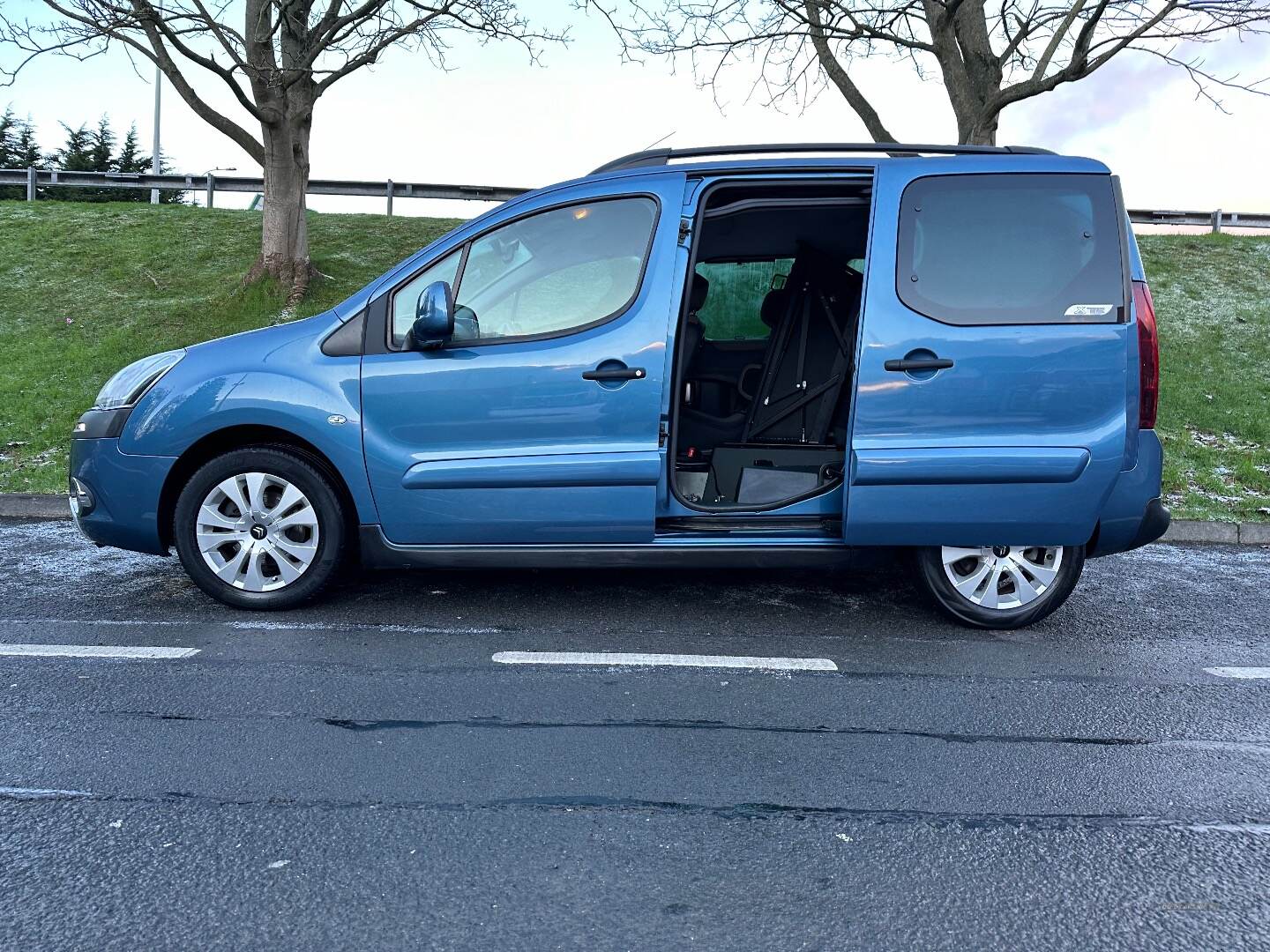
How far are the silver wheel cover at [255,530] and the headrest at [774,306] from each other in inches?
108

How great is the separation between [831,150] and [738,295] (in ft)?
6.57

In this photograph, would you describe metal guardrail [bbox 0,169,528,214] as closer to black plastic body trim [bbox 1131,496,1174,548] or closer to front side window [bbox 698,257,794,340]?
front side window [bbox 698,257,794,340]

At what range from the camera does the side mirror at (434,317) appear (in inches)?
169

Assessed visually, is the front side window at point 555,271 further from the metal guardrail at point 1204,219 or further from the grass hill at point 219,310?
the metal guardrail at point 1204,219

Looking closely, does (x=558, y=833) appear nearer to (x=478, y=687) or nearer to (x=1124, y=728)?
(x=478, y=687)

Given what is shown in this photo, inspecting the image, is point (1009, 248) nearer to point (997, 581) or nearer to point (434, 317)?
point (997, 581)

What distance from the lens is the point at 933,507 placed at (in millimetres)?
4328

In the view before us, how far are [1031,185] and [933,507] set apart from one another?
1.43 metres

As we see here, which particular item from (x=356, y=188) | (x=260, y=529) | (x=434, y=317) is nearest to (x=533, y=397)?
(x=434, y=317)

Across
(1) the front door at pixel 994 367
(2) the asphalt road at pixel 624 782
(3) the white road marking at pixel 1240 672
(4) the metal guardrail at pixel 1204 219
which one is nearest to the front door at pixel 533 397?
(2) the asphalt road at pixel 624 782

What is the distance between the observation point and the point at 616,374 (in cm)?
434

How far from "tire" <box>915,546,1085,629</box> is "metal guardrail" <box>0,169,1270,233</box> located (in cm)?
1325

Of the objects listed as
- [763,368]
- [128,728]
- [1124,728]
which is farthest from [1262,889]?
[763,368]

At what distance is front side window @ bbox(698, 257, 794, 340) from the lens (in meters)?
6.05
